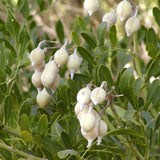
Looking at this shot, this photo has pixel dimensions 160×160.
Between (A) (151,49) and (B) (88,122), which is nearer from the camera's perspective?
(B) (88,122)

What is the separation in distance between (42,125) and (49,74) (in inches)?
5.6

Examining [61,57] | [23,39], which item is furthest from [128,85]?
[23,39]

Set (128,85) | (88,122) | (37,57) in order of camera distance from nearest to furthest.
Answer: (88,122), (128,85), (37,57)

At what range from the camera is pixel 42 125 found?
3.46ft

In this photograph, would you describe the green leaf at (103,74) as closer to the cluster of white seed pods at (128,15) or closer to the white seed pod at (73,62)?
the white seed pod at (73,62)

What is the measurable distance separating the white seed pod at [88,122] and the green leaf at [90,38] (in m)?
0.25

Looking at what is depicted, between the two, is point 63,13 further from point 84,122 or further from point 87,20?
point 84,122

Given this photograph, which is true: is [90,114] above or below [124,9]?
below

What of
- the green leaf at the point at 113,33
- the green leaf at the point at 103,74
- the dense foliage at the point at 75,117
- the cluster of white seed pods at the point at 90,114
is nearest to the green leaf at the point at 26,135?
the dense foliage at the point at 75,117

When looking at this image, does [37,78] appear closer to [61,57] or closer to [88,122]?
[61,57]

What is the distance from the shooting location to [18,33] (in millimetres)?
1161

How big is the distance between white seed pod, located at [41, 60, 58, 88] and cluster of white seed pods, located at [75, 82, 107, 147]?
5.9 inches

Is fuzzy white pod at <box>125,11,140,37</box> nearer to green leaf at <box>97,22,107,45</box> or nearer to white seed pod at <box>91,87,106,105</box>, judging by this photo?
green leaf at <box>97,22,107,45</box>

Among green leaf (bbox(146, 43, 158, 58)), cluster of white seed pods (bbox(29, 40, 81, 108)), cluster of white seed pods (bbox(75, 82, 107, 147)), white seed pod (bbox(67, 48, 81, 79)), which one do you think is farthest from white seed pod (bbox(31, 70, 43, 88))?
green leaf (bbox(146, 43, 158, 58))
